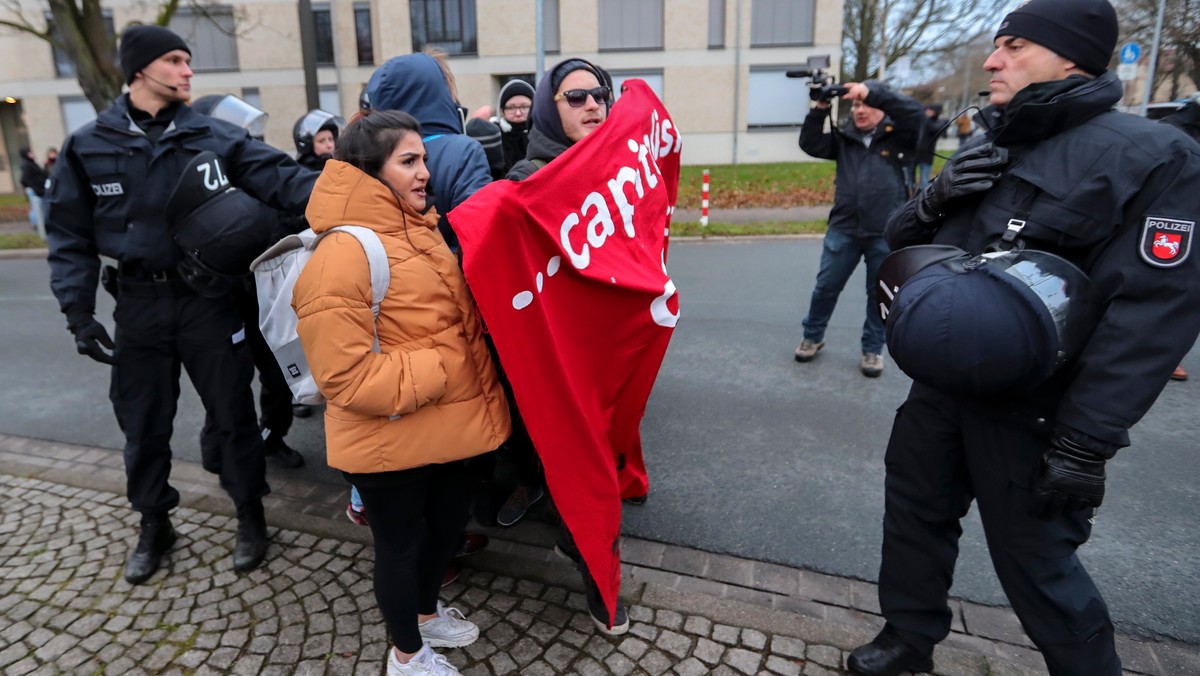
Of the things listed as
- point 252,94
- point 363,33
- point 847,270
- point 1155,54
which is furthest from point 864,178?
point 252,94

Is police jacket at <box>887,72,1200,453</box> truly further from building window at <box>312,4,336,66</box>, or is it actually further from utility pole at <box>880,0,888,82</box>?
building window at <box>312,4,336,66</box>

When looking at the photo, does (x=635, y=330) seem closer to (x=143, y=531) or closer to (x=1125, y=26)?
(x=143, y=531)

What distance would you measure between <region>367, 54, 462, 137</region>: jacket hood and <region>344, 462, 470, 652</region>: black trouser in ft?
4.81

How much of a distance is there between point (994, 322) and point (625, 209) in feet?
4.21

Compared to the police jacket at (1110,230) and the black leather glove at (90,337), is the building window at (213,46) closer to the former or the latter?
the black leather glove at (90,337)

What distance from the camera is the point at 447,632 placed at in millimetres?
2635

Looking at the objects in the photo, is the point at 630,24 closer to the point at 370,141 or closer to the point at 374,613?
the point at 370,141

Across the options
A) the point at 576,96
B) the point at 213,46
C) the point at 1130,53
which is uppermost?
the point at 213,46

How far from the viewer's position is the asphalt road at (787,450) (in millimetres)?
3113

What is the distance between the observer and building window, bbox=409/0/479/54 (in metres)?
26.9

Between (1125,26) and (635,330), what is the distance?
20070mm

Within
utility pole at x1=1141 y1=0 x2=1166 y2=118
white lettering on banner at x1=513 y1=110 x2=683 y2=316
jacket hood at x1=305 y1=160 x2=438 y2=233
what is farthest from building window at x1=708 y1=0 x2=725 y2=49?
jacket hood at x1=305 y1=160 x2=438 y2=233

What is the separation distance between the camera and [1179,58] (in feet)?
40.3

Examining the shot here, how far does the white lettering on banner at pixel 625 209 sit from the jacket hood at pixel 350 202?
46cm
